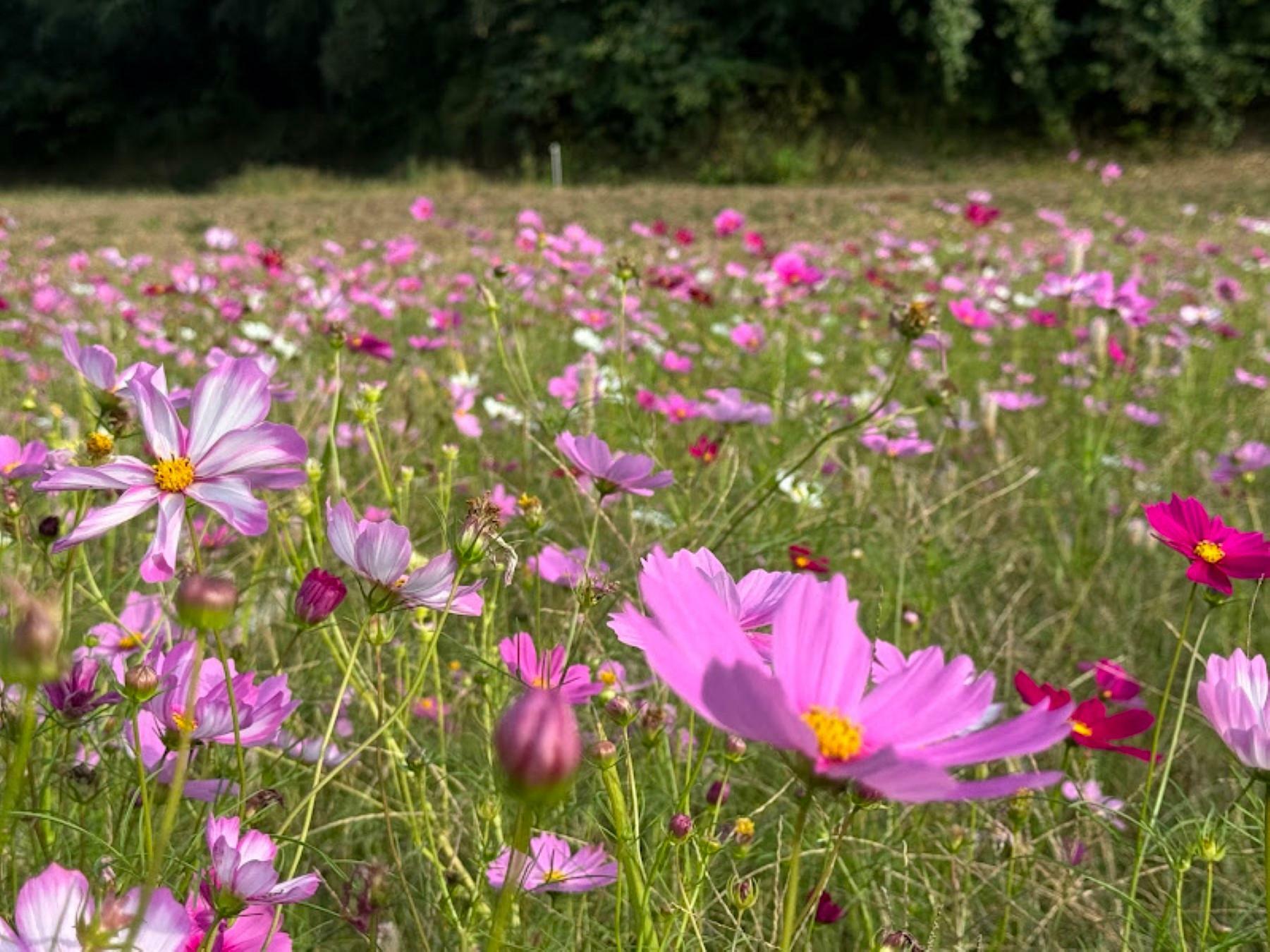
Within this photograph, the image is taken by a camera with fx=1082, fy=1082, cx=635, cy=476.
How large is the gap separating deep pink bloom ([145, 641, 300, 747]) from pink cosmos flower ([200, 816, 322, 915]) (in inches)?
1.9

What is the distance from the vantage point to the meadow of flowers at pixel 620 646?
31 centimetres

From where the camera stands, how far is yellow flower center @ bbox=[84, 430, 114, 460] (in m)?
0.53

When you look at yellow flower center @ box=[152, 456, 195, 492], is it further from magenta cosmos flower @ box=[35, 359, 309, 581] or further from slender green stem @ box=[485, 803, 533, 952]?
slender green stem @ box=[485, 803, 533, 952]

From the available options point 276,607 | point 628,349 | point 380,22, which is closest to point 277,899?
point 276,607

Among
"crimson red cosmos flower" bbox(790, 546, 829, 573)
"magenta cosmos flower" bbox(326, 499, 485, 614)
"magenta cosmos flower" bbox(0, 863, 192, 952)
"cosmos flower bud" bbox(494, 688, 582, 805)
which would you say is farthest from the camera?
"crimson red cosmos flower" bbox(790, 546, 829, 573)

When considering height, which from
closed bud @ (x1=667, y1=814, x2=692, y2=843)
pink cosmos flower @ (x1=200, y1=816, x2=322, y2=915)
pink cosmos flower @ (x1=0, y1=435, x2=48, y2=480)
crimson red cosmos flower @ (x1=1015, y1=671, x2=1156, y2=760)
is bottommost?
crimson red cosmos flower @ (x1=1015, y1=671, x2=1156, y2=760)

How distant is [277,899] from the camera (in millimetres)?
367

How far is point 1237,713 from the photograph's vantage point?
41 centimetres

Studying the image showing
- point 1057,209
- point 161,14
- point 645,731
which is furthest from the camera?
point 161,14

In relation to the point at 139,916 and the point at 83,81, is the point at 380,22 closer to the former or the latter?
the point at 83,81

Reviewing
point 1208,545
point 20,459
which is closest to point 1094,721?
point 1208,545

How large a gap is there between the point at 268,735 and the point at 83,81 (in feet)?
60.4

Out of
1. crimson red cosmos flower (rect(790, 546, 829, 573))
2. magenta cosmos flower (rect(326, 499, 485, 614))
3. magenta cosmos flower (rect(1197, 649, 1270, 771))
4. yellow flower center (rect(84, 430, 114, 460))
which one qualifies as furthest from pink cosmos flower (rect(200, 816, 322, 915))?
crimson red cosmos flower (rect(790, 546, 829, 573))

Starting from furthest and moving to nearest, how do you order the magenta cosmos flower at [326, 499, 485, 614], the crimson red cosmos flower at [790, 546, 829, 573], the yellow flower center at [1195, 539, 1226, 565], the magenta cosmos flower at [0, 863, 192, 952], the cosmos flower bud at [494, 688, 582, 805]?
1. the crimson red cosmos flower at [790, 546, 829, 573]
2. the yellow flower center at [1195, 539, 1226, 565]
3. the magenta cosmos flower at [326, 499, 485, 614]
4. the magenta cosmos flower at [0, 863, 192, 952]
5. the cosmos flower bud at [494, 688, 582, 805]
